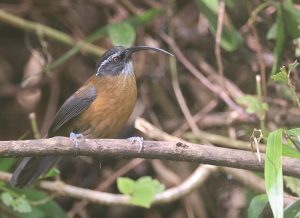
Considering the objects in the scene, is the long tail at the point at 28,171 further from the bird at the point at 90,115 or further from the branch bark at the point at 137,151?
the branch bark at the point at 137,151

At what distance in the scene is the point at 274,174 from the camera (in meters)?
2.72

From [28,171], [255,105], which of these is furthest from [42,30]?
[255,105]

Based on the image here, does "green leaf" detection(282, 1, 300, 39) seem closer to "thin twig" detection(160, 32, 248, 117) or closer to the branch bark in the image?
"thin twig" detection(160, 32, 248, 117)

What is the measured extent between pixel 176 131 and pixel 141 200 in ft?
4.74

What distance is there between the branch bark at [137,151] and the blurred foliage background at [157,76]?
1616 mm

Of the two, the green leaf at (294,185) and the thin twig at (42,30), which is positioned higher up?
the thin twig at (42,30)

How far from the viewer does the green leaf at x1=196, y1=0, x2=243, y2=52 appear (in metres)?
4.39

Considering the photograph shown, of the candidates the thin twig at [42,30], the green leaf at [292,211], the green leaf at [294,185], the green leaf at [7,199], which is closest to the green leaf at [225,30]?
the thin twig at [42,30]

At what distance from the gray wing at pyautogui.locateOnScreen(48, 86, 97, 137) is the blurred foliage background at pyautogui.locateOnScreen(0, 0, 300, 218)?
1.75 ft

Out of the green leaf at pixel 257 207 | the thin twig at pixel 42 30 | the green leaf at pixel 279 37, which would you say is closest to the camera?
the green leaf at pixel 257 207

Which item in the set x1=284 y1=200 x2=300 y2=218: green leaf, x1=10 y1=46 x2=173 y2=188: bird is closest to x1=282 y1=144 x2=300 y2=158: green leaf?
x1=284 y1=200 x2=300 y2=218: green leaf

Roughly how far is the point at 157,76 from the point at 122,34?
39.8 inches

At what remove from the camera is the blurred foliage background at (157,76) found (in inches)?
190

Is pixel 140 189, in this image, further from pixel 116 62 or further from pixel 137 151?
pixel 116 62
